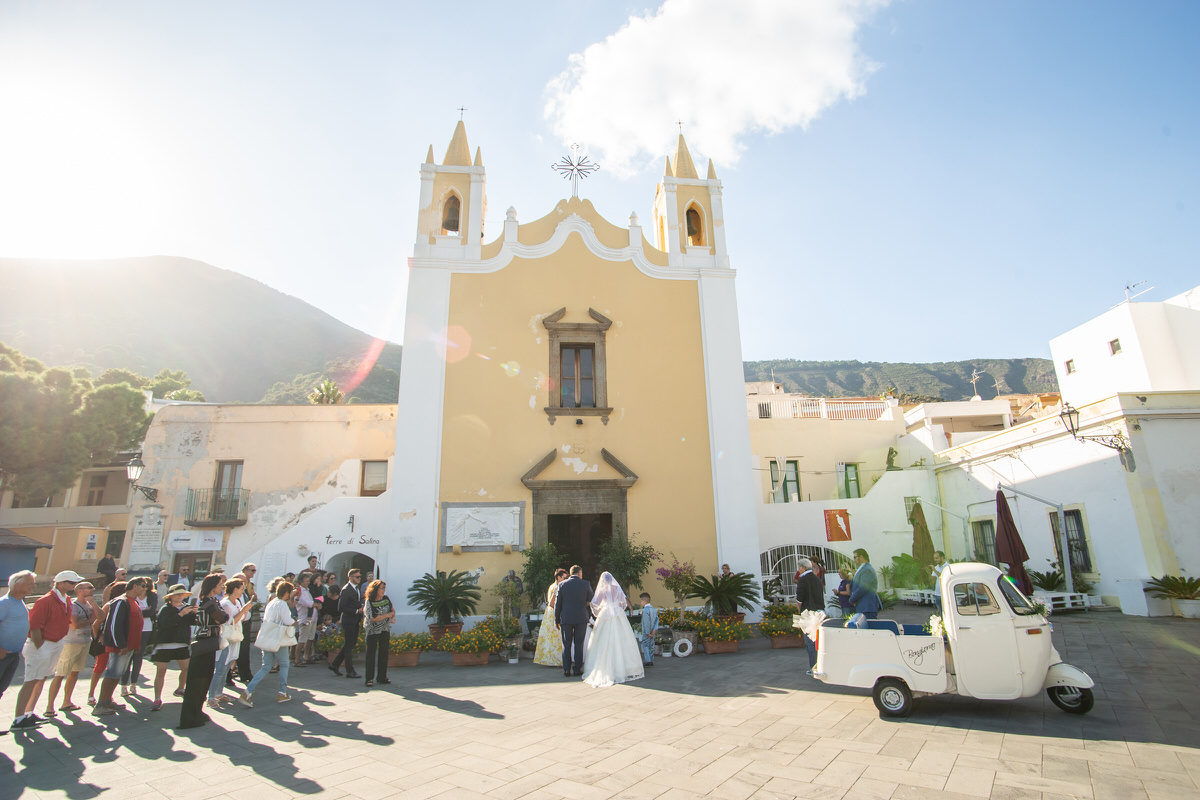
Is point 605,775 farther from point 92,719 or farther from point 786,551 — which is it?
point 786,551

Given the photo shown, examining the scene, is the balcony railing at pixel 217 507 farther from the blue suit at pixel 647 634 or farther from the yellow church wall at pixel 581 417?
the blue suit at pixel 647 634

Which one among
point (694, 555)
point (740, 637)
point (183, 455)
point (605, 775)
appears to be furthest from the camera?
point (183, 455)

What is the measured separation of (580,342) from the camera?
1455cm

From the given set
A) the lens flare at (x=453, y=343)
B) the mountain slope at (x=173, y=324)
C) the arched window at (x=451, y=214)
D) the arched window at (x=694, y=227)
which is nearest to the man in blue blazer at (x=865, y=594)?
the lens flare at (x=453, y=343)

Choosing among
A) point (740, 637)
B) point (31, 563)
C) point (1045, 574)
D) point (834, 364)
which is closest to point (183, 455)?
point (31, 563)

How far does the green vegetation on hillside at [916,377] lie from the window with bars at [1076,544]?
6727cm

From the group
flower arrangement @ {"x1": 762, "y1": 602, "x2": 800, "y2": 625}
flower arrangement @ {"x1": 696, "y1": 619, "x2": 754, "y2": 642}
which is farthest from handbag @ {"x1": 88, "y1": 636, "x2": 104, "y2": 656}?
flower arrangement @ {"x1": 762, "y1": 602, "x2": 800, "y2": 625}

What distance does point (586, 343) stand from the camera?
1461 centimetres

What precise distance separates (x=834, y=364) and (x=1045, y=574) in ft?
291

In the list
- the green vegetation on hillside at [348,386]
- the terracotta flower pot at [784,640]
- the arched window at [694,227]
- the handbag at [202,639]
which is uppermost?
the green vegetation on hillside at [348,386]

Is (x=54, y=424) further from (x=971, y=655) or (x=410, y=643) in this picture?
(x=971, y=655)

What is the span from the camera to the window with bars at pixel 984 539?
1595cm

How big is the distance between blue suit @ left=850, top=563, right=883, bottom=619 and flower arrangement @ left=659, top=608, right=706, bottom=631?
3.31 meters

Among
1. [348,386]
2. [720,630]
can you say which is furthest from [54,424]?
[348,386]
